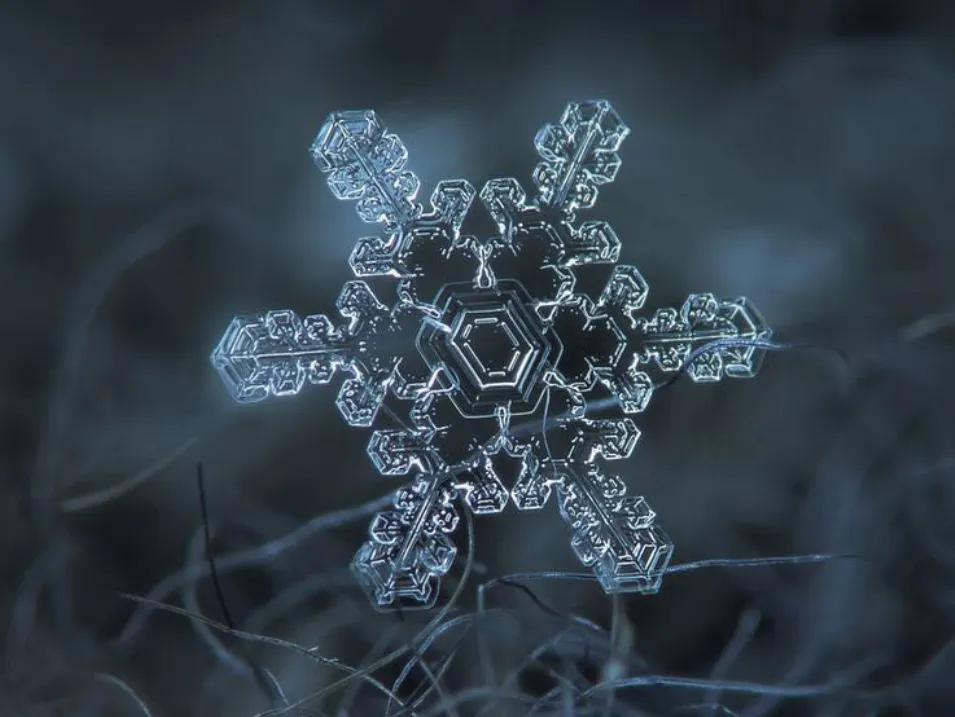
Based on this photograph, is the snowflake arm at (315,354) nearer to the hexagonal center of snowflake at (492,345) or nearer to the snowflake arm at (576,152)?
the hexagonal center of snowflake at (492,345)

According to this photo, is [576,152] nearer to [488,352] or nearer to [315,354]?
[488,352]

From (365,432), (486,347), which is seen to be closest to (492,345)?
(486,347)

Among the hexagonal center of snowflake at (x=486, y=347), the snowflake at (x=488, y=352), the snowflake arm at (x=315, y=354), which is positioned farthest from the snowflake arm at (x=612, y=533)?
the snowflake arm at (x=315, y=354)

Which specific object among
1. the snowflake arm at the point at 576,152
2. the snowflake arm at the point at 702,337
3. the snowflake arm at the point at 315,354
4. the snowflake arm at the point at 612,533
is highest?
the snowflake arm at the point at 576,152

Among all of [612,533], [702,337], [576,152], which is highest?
[576,152]

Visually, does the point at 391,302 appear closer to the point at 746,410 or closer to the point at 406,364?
the point at 406,364

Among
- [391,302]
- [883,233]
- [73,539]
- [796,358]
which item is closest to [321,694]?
[73,539]

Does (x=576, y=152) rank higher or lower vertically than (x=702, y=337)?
higher
